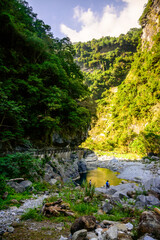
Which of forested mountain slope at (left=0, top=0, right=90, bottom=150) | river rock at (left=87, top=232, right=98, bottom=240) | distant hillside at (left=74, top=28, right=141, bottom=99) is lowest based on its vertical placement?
river rock at (left=87, top=232, right=98, bottom=240)

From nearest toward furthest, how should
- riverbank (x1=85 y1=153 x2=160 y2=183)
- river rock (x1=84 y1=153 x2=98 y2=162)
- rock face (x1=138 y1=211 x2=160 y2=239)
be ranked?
rock face (x1=138 y1=211 x2=160 y2=239), riverbank (x1=85 y1=153 x2=160 y2=183), river rock (x1=84 y1=153 x2=98 y2=162)

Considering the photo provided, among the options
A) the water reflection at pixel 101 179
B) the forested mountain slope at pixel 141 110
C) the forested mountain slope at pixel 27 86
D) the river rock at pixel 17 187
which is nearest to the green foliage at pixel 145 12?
the forested mountain slope at pixel 141 110

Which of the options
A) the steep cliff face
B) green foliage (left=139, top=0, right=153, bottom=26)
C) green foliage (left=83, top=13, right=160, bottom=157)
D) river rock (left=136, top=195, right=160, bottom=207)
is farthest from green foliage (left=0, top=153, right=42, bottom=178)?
green foliage (left=139, top=0, right=153, bottom=26)

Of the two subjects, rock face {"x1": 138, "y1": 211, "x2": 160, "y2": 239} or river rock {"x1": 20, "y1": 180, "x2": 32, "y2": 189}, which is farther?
river rock {"x1": 20, "y1": 180, "x2": 32, "y2": 189}

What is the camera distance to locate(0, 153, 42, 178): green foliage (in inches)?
270

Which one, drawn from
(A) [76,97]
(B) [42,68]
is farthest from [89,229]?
(A) [76,97]

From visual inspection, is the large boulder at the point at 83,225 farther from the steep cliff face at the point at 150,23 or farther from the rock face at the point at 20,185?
the steep cliff face at the point at 150,23

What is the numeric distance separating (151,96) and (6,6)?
42.8 m

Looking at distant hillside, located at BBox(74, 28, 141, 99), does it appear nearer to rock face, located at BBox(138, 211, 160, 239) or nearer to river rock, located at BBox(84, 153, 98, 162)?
river rock, located at BBox(84, 153, 98, 162)

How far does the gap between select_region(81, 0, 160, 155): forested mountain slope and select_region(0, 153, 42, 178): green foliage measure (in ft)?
103

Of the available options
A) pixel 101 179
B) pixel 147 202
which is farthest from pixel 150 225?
pixel 101 179

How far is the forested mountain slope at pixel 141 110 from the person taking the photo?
3513 centimetres

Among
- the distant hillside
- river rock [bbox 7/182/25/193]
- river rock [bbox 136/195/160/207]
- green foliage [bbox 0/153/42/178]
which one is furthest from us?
the distant hillside

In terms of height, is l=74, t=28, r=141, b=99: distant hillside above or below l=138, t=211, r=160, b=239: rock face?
above
